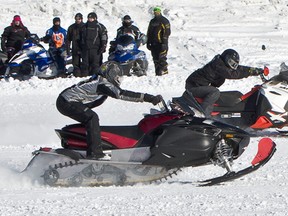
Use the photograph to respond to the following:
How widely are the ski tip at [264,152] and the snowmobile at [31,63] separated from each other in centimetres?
862

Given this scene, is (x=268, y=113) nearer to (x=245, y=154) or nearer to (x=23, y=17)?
(x=245, y=154)

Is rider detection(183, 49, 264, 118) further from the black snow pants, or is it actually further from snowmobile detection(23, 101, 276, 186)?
the black snow pants

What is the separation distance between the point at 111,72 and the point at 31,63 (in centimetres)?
825

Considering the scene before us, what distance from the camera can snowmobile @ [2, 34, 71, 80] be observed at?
47.2ft

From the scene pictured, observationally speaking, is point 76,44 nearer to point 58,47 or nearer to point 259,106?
point 58,47

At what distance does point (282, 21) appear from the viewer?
24.7 metres

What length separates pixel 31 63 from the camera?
14.5 metres

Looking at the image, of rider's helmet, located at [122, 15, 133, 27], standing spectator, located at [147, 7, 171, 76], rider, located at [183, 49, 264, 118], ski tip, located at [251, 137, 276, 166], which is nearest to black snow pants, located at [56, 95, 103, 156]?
ski tip, located at [251, 137, 276, 166]

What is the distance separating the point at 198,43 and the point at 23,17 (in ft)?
23.4

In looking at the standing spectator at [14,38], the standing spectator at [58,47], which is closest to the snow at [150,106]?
the standing spectator at [58,47]

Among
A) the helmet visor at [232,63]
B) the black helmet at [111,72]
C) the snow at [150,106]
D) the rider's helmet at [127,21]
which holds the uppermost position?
the black helmet at [111,72]

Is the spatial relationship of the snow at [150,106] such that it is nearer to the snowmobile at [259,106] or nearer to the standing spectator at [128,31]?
the snowmobile at [259,106]

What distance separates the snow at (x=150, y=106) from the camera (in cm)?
565

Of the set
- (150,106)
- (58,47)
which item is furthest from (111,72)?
(58,47)
